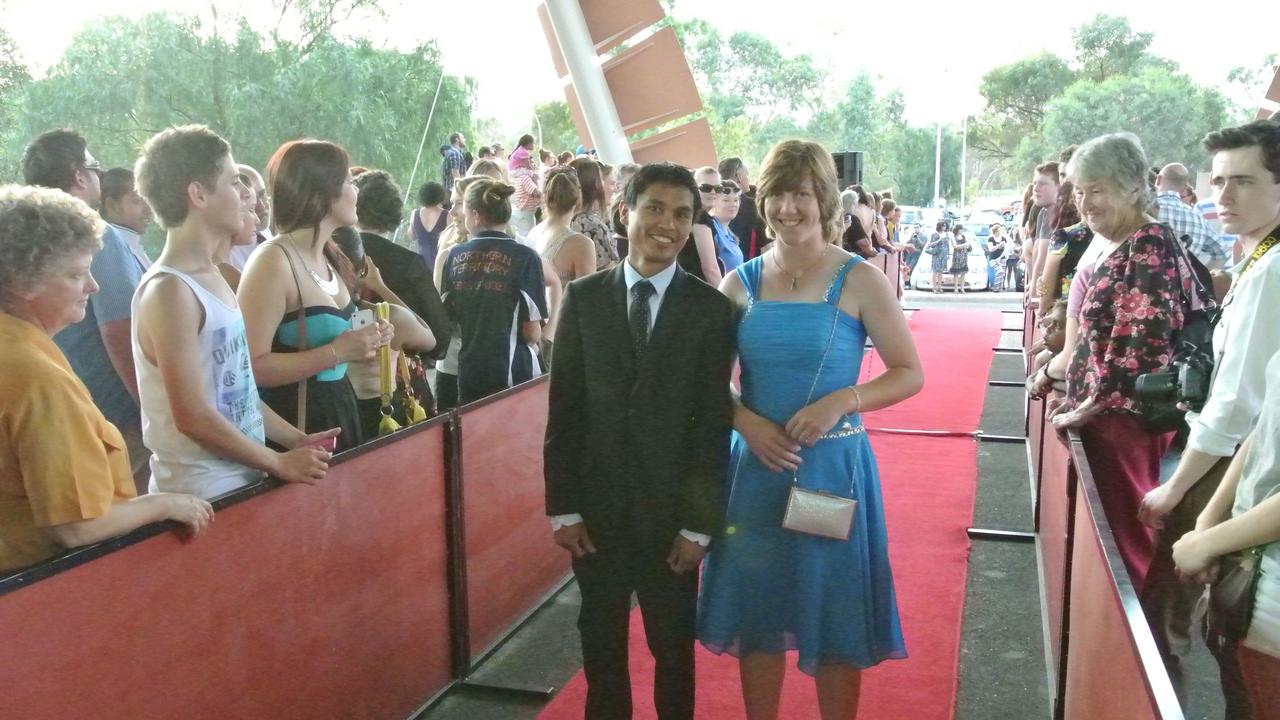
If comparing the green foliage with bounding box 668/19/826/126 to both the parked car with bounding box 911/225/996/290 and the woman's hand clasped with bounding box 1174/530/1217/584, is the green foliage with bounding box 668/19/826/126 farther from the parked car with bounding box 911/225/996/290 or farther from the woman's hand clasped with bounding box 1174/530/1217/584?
the woman's hand clasped with bounding box 1174/530/1217/584

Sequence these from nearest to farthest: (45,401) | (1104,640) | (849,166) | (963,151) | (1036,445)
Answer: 1. (45,401)
2. (1104,640)
3. (1036,445)
4. (849,166)
5. (963,151)

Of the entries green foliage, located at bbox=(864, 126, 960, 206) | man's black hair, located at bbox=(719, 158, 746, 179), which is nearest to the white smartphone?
man's black hair, located at bbox=(719, 158, 746, 179)

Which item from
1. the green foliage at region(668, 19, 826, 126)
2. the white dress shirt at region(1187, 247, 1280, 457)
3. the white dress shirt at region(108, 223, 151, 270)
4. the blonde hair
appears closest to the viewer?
the white dress shirt at region(1187, 247, 1280, 457)

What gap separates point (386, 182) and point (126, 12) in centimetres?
723

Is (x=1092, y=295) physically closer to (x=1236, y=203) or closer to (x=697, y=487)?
(x=1236, y=203)

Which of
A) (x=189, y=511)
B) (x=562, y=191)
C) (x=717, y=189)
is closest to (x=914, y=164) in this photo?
(x=717, y=189)

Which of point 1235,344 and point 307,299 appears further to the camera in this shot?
point 307,299

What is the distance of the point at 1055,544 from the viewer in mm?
3686

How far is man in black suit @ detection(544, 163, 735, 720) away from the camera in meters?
2.47

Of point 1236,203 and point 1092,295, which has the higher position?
point 1236,203

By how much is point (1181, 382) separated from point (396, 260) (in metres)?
2.61

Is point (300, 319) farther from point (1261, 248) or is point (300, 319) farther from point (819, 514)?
point (1261, 248)

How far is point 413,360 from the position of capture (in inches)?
149

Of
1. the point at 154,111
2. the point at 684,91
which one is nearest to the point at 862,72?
the point at 684,91
